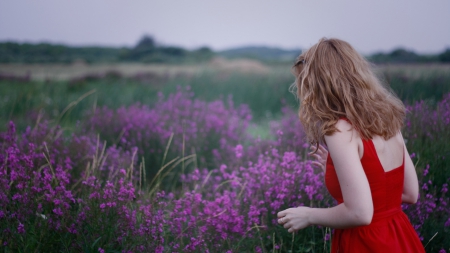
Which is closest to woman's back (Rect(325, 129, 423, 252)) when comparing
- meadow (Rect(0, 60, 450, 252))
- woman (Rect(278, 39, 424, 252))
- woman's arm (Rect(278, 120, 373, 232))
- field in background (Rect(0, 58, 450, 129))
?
woman (Rect(278, 39, 424, 252))

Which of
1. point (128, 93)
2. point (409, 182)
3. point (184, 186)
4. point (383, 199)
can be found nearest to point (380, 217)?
point (383, 199)

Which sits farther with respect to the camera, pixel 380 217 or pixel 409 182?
pixel 409 182

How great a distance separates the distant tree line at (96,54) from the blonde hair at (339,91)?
1327cm

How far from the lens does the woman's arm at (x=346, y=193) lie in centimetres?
150

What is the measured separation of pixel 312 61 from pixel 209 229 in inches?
52.2

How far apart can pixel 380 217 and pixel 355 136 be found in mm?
424

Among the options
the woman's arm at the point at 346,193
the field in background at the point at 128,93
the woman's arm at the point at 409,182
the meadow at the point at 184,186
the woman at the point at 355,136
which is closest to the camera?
the woman's arm at the point at 346,193

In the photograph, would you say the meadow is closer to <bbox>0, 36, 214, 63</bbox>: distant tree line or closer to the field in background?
the field in background

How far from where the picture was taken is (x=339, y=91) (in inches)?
68.4

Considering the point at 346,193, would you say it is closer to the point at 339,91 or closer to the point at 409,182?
the point at 339,91

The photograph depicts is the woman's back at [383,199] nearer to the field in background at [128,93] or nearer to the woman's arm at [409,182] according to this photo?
the woman's arm at [409,182]

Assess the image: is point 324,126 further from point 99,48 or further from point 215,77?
point 99,48

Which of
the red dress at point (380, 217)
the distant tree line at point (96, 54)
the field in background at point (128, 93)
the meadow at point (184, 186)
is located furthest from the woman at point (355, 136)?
the distant tree line at point (96, 54)

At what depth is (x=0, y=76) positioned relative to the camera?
12383 mm
